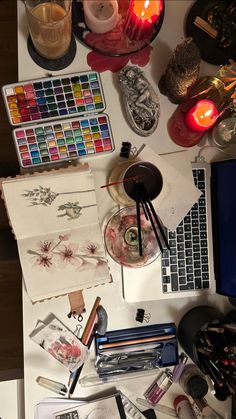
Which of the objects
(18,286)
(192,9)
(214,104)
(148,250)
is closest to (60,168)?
(148,250)

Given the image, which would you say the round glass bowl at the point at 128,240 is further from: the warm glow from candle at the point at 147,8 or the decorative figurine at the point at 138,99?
the warm glow from candle at the point at 147,8

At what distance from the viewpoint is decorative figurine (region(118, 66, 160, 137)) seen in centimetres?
97

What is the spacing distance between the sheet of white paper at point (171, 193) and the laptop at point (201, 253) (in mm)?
25

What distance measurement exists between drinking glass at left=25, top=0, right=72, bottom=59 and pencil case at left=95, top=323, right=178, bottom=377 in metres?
0.65

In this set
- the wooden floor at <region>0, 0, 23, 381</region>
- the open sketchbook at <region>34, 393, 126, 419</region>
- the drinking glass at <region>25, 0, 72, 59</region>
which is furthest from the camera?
the wooden floor at <region>0, 0, 23, 381</region>

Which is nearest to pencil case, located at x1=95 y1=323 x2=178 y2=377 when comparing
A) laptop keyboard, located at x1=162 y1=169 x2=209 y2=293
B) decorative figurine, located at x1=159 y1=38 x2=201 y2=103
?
laptop keyboard, located at x1=162 y1=169 x2=209 y2=293

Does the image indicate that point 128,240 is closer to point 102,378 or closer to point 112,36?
point 102,378

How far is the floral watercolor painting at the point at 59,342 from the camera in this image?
0.97 metres

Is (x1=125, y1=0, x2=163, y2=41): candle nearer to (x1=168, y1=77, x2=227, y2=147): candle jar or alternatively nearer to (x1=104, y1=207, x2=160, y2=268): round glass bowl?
(x1=168, y1=77, x2=227, y2=147): candle jar

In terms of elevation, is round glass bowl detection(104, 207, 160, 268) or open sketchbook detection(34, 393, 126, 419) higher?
round glass bowl detection(104, 207, 160, 268)

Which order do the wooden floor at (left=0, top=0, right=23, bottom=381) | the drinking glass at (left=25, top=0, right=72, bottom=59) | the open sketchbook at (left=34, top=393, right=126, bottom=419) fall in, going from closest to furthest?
the drinking glass at (left=25, top=0, right=72, bottom=59) → the open sketchbook at (left=34, top=393, right=126, bottom=419) → the wooden floor at (left=0, top=0, right=23, bottom=381)

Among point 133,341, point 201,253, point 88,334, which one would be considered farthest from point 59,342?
point 201,253

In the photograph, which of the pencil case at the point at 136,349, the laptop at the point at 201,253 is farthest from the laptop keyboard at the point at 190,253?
the pencil case at the point at 136,349

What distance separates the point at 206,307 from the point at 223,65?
0.57m
